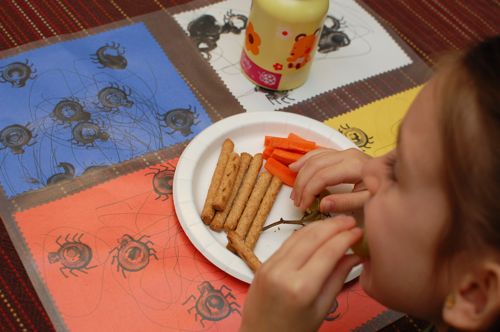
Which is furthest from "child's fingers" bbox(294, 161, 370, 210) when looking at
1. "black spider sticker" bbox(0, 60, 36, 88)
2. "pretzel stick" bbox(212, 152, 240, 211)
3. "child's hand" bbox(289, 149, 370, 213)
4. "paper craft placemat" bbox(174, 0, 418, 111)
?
"black spider sticker" bbox(0, 60, 36, 88)

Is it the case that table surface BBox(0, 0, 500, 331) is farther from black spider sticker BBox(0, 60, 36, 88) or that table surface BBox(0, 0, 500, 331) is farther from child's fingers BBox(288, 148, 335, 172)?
Answer: child's fingers BBox(288, 148, 335, 172)

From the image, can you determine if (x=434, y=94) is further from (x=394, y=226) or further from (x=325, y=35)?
(x=325, y=35)

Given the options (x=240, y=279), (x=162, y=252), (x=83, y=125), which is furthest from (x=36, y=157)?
(x=240, y=279)

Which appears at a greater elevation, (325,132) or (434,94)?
(434,94)

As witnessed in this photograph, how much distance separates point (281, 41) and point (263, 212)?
10.8 inches

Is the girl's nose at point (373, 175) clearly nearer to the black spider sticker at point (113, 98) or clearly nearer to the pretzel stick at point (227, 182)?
the pretzel stick at point (227, 182)

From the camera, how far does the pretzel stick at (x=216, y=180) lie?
700 millimetres

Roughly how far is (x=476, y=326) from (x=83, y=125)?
1.97 ft

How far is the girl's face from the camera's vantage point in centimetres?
44

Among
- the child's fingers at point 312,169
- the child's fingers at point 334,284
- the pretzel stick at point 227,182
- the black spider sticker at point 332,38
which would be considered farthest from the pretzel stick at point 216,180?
the black spider sticker at point 332,38

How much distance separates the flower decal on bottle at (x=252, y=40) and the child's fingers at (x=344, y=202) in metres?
0.29

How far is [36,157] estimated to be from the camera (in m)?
0.75

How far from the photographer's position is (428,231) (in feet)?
1.48

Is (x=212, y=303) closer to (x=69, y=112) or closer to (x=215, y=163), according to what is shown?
(x=215, y=163)
